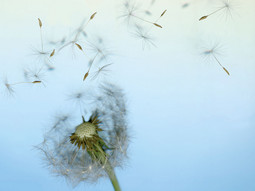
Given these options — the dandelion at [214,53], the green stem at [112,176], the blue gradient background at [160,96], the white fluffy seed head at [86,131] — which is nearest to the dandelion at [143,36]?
the blue gradient background at [160,96]

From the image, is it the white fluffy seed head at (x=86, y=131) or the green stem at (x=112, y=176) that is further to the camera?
the green stem at (x=112, y=176)

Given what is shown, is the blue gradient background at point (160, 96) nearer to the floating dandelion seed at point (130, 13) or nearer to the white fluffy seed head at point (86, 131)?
the floating dandelion seed at point (130, 13)

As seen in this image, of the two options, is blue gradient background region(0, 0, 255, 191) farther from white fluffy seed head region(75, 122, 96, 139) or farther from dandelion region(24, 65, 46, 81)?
white fluffy seed head region(75, 122, 96, 139)

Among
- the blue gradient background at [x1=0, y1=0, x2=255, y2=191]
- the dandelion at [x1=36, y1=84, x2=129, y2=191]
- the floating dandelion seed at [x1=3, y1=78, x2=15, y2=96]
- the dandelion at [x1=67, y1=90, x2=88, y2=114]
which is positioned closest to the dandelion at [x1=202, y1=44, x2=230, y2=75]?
the blue gradient background at [x1=0, y1=0, x2=255, y2=191]

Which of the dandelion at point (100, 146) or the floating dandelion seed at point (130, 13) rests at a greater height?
the floating dandelion seed at point (130, 13)

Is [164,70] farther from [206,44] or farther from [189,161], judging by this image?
[189,161]

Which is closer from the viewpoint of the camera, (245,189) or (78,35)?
(78,35)

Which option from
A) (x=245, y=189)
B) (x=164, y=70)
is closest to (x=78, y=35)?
(x=164, y=70)
